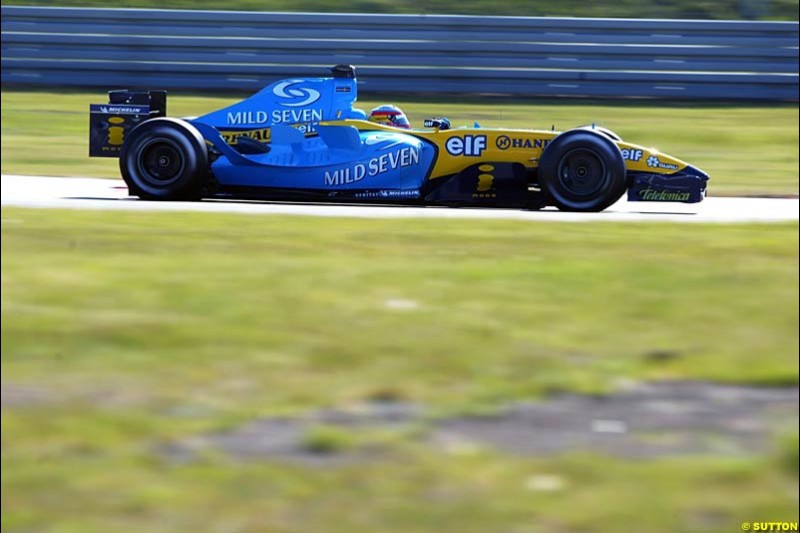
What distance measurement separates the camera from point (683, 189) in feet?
35.7

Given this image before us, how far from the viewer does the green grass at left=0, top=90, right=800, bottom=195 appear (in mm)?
14695

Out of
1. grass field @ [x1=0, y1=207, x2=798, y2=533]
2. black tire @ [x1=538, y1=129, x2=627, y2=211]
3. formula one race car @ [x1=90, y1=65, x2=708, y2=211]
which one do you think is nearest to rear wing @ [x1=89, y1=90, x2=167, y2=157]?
formula one race car @ [x1=90, y1=65, x2=708, y2=211]

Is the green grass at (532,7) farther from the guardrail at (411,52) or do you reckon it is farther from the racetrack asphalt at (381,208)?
the racetrack asphalt at (381,208)

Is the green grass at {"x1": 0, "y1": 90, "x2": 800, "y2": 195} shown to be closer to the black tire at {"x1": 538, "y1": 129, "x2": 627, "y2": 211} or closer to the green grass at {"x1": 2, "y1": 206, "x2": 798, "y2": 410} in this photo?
the black tire at {"x1": 538, "y1": 129, "x2": 627, "y2": 211}

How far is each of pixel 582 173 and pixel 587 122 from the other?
760 cm

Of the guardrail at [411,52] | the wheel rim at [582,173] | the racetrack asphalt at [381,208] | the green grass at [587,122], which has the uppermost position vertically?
the guardrail at [411,52]

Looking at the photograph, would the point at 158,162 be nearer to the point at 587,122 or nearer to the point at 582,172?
the point at 582,172

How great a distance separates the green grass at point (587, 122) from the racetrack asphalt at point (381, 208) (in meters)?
1.41

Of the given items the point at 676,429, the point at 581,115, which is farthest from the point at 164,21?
the point at 676,429

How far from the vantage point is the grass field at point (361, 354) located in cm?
411

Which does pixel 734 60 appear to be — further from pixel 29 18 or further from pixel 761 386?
pixel 761 386

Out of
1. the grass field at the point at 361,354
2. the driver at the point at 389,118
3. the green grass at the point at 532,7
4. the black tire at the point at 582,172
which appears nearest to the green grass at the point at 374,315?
the grass field at the point at 361,354

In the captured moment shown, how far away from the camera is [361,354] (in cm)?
564

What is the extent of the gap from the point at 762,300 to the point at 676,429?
200 centimetres
